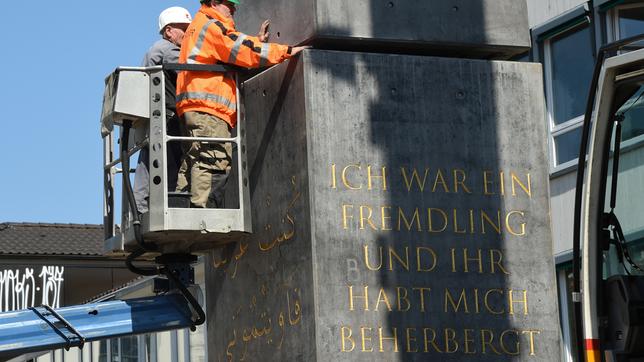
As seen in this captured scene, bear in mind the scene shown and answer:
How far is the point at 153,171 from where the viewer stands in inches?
470

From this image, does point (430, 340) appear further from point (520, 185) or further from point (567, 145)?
point (567, 145)

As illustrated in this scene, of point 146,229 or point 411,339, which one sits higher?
point 146,229

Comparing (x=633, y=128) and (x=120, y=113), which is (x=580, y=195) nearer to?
(x=633, y=128)

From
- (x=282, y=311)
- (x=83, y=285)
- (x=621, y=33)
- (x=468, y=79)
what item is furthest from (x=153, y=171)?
(x=83, y=285)

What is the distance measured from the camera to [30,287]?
138 feet

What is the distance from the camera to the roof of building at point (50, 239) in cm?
4331

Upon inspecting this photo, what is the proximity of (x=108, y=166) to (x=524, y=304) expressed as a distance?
145 inches

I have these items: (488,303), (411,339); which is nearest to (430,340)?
(411,339)

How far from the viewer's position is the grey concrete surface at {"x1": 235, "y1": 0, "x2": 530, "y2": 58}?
40.3ft

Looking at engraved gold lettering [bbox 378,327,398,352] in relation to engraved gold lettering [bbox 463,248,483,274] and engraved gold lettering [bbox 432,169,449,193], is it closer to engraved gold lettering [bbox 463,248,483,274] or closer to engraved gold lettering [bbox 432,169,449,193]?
engraved gold lettering [bbox 463,248,483,274]

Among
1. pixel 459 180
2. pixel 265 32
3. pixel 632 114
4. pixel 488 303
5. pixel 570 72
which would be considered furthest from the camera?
pixel 570 72

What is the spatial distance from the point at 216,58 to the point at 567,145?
412 inches

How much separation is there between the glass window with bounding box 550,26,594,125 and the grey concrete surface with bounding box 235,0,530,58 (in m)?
8.73

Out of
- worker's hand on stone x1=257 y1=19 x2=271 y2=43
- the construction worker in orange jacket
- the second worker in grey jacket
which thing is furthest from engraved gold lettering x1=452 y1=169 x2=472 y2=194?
the second worker in grey jacket
